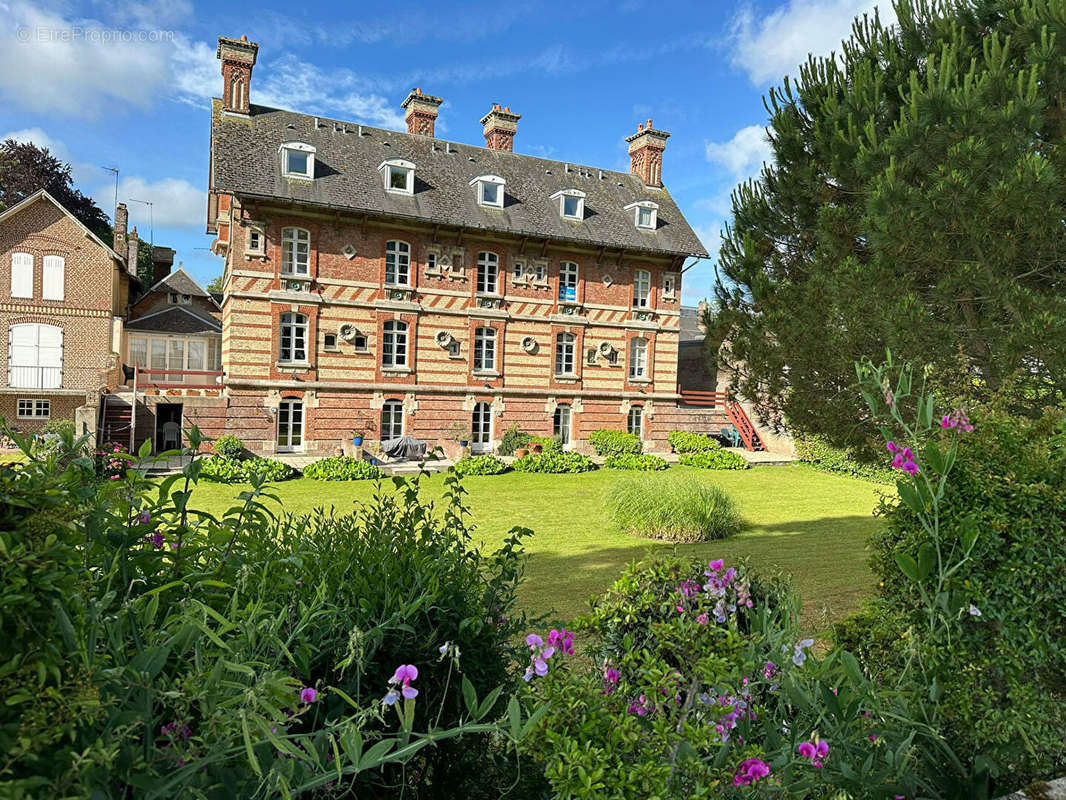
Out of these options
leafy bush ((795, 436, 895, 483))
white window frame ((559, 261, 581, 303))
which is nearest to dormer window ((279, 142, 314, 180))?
white window frame ((559, 261, 581, 303))

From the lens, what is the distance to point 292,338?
22.6m

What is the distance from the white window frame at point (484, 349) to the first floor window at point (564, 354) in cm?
261

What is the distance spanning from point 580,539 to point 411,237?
1539 centimetres

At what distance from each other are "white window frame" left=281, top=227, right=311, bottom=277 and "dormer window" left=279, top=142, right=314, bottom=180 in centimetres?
177

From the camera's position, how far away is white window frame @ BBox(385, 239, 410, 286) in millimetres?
23859

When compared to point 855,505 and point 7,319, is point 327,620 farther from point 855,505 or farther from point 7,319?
point 7,319

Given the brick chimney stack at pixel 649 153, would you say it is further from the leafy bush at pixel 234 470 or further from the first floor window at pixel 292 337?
the leafy bush at pixel 234 470

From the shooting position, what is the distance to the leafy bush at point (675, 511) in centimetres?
1233

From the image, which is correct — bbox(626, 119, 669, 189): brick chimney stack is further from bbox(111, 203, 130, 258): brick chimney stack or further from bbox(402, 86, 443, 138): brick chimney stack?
bbox(111, 203, 130, 258): brick chimney stack

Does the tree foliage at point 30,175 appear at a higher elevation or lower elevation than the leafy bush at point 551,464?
higher

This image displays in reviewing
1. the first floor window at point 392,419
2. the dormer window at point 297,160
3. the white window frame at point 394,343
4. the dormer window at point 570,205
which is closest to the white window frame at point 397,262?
the white window frame at point 394,343

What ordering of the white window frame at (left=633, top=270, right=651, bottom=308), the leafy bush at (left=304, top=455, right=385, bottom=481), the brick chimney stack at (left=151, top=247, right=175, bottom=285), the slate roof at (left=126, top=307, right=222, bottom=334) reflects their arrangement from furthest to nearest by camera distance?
the brick chimney stack at (left=151, top=247, right=175, bottom=285) < the slate roof at (left=126, top=307, right=222, bottom=334) < the white window frame at (left=633, top=270, right=651, bottom=308) < the leafy bush at (left=304, top=455, right=385, bottom=481)

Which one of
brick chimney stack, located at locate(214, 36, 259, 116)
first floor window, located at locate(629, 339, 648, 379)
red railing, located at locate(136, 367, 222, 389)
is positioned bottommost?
red railing, located at locate(136, 367, 222, 389)

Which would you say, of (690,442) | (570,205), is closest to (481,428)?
(690,442)
